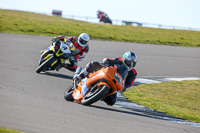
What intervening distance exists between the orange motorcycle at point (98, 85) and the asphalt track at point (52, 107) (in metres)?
0.22

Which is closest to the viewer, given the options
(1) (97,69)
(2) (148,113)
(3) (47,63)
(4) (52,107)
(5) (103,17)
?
(4) (52,107)

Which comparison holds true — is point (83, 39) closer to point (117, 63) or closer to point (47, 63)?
point (47, 63)

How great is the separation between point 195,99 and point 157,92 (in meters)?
1.18

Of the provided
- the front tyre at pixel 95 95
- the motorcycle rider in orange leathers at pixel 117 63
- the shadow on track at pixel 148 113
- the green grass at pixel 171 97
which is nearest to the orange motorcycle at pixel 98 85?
the front tyre at pixel 95 95

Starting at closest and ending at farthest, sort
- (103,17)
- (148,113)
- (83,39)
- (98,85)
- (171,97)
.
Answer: (98,85), (148,113), (171,97), (83,39), (103,17)

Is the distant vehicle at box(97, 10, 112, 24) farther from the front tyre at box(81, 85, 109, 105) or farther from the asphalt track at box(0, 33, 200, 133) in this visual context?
the front tyre at box(81, 85, 109, 105)

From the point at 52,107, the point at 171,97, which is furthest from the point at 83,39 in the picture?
the point at 52,107

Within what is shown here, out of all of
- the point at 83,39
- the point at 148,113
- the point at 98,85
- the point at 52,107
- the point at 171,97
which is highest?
the point at 83,39

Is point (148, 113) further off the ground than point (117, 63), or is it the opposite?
point (117, 63)

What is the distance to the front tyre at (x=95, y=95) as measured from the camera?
8.05 m

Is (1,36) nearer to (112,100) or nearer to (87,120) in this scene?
(112,100)

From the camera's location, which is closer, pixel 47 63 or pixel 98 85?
pixel 98 85

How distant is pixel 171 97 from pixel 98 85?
4.34m

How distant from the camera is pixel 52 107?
7.46 m
